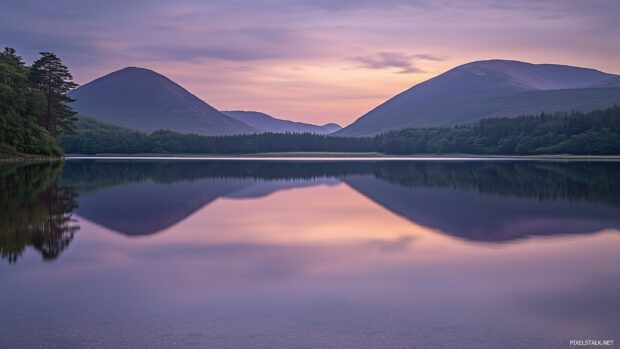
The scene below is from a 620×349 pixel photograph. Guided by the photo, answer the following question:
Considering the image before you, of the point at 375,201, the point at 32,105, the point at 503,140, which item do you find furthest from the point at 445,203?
the point at 503,140


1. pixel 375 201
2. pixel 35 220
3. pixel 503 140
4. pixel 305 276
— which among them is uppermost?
pixel 503 140

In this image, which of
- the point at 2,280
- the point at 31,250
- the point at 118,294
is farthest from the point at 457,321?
the point at 31,250

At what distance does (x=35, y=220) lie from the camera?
25328 mm

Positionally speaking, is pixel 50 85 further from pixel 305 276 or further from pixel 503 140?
pixel 503 140

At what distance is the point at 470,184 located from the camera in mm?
53406

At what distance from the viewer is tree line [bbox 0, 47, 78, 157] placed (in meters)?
86.4

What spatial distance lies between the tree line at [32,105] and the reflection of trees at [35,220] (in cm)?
5040

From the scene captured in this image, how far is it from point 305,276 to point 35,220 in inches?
592

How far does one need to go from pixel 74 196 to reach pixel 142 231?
52.3 ft

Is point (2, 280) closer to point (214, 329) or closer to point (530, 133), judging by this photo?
point (214, 329)

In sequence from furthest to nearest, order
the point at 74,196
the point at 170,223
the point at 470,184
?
the point at 470,184 < the point at 74,196 < the point at 170,223

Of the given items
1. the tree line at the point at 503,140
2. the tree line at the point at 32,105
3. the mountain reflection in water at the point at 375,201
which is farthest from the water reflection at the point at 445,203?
the tree line at the point at 503,140

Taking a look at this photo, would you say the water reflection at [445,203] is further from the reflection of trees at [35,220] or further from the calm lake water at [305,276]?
the reflection of trees at [35,220]

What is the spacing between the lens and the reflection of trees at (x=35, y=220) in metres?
19.6
